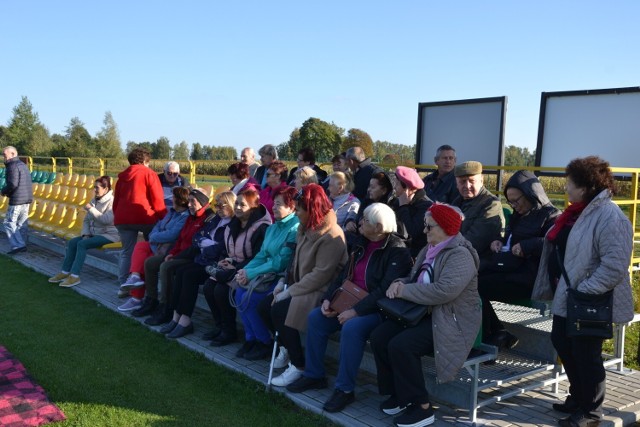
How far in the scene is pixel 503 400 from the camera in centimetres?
441

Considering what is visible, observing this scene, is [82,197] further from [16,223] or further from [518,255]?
[518,255]

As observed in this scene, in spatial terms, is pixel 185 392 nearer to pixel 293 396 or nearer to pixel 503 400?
pixel 293 396

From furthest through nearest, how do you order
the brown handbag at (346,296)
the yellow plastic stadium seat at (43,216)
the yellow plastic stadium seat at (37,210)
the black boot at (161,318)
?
the yellow plastic stadium seat at (37,210), the yellow plastic stadium seat at (43,216), the black boot at (161,318), the brown handbag at (346,296)

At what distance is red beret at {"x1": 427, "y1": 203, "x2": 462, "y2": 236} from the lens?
12.8 feet

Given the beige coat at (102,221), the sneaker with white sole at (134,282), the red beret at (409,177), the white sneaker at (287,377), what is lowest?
the white sneaker at (287,377)

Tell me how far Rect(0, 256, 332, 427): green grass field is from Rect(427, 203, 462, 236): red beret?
5.18 feet

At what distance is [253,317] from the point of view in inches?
210

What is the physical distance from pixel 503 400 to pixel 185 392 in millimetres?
2455

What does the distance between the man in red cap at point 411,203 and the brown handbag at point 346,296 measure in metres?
0.91

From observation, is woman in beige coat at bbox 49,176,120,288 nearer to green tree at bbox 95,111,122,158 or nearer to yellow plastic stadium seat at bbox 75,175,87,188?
yellow plastic stadium seat at bbox 75,175,87,188

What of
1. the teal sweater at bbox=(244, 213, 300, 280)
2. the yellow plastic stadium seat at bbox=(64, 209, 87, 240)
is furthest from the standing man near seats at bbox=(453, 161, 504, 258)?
the yellow plastic stadium seat at bbox=(64, 209, 87, 240)

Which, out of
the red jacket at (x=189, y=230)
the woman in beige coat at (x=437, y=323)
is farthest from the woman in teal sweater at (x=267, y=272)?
the woman in beige coat at (x=437, y=323)

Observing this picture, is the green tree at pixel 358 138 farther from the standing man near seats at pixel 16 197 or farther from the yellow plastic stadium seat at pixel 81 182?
the standing man near seats at pixel 16 197

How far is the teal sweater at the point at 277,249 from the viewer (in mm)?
5289
